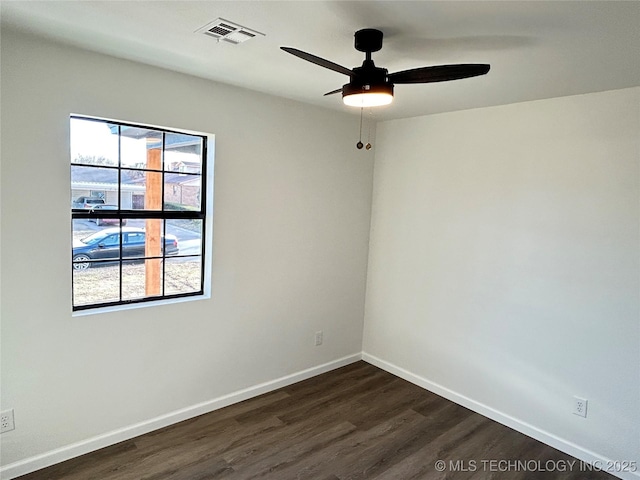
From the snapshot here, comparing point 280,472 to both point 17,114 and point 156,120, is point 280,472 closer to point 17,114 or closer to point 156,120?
point 156,120

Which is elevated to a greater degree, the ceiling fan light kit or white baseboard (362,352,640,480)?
the ceiling fan light kit

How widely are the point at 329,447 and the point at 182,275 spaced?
1612 mm

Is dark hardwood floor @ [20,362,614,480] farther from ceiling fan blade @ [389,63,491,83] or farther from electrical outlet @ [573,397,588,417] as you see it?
ceiling fan blade @ [389,63,491,83]

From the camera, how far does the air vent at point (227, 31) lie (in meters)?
1.91

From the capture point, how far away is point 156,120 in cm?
269

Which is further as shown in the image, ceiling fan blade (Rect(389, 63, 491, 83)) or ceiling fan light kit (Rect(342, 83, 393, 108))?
ceiling fan light kit (Rect(342, 83, 393, 108))

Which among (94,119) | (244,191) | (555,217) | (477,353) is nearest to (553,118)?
(555,217)

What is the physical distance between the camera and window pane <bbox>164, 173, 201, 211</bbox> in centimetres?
291

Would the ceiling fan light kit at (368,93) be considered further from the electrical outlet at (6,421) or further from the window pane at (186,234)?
the electrical outlet at (6,421)

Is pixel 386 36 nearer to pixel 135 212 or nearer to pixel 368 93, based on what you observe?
pixel 368 93

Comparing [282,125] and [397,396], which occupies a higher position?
[282,125]

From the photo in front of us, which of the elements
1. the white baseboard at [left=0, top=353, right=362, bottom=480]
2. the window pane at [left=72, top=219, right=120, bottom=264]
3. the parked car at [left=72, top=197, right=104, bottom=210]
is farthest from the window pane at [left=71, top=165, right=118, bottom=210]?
the white baseboard at [left=0, top=353, right=362, bottom=480]

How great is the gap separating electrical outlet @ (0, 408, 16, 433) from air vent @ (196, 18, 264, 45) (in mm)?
2328

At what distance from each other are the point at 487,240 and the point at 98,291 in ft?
9.42
